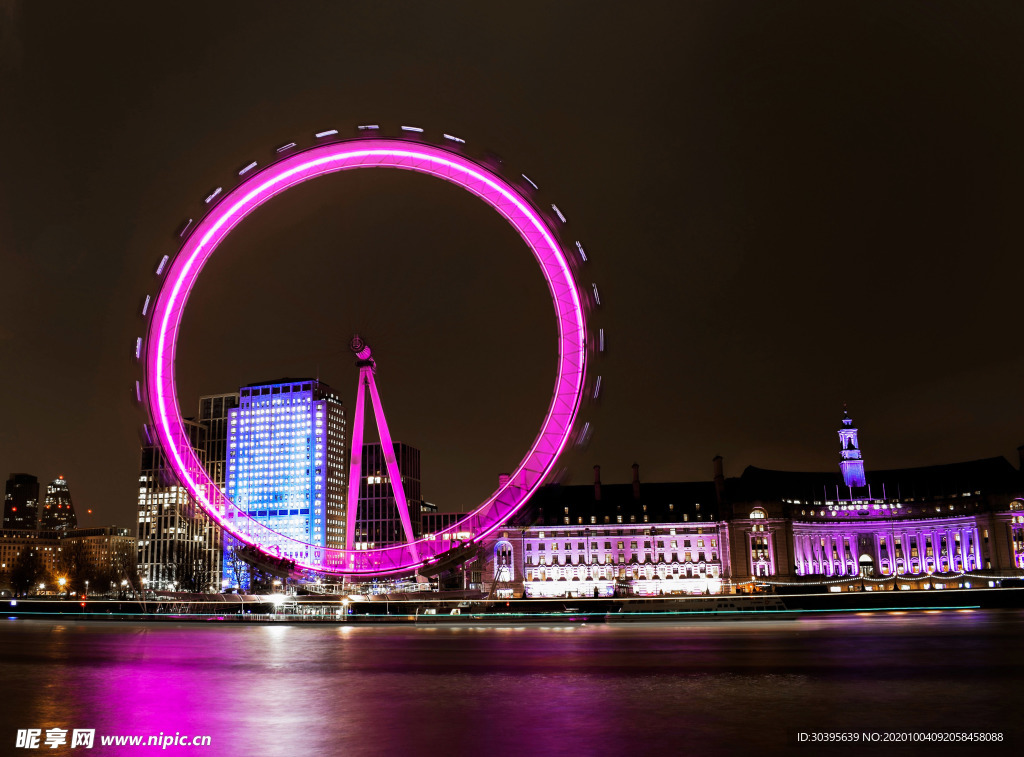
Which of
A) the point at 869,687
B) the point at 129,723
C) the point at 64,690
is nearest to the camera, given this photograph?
the point at 129,723

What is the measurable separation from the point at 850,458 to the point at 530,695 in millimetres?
142201

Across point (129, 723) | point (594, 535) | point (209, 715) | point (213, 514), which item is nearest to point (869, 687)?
point (209, 715)

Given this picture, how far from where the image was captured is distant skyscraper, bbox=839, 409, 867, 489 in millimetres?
146875

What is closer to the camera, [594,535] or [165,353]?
[165,353]

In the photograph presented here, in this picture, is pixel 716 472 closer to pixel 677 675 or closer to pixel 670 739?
pixel 677 675

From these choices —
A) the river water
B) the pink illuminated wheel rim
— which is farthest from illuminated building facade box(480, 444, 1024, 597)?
the river water

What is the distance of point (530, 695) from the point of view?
18984mm

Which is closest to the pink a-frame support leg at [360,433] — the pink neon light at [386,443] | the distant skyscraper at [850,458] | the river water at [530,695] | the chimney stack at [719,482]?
the pink neon light at [386,443]

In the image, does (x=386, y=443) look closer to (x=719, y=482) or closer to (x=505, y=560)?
(x=505, y=560)

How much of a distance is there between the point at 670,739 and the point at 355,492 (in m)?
45.2

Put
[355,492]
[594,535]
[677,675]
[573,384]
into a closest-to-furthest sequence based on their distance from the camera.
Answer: [677,675] < [573,384] < [355,492] < [594,535]

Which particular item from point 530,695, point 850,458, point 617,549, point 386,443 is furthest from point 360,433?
point 850,458

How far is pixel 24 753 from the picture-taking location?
1344 centimetres

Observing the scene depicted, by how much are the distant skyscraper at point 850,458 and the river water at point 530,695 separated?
117479mm
